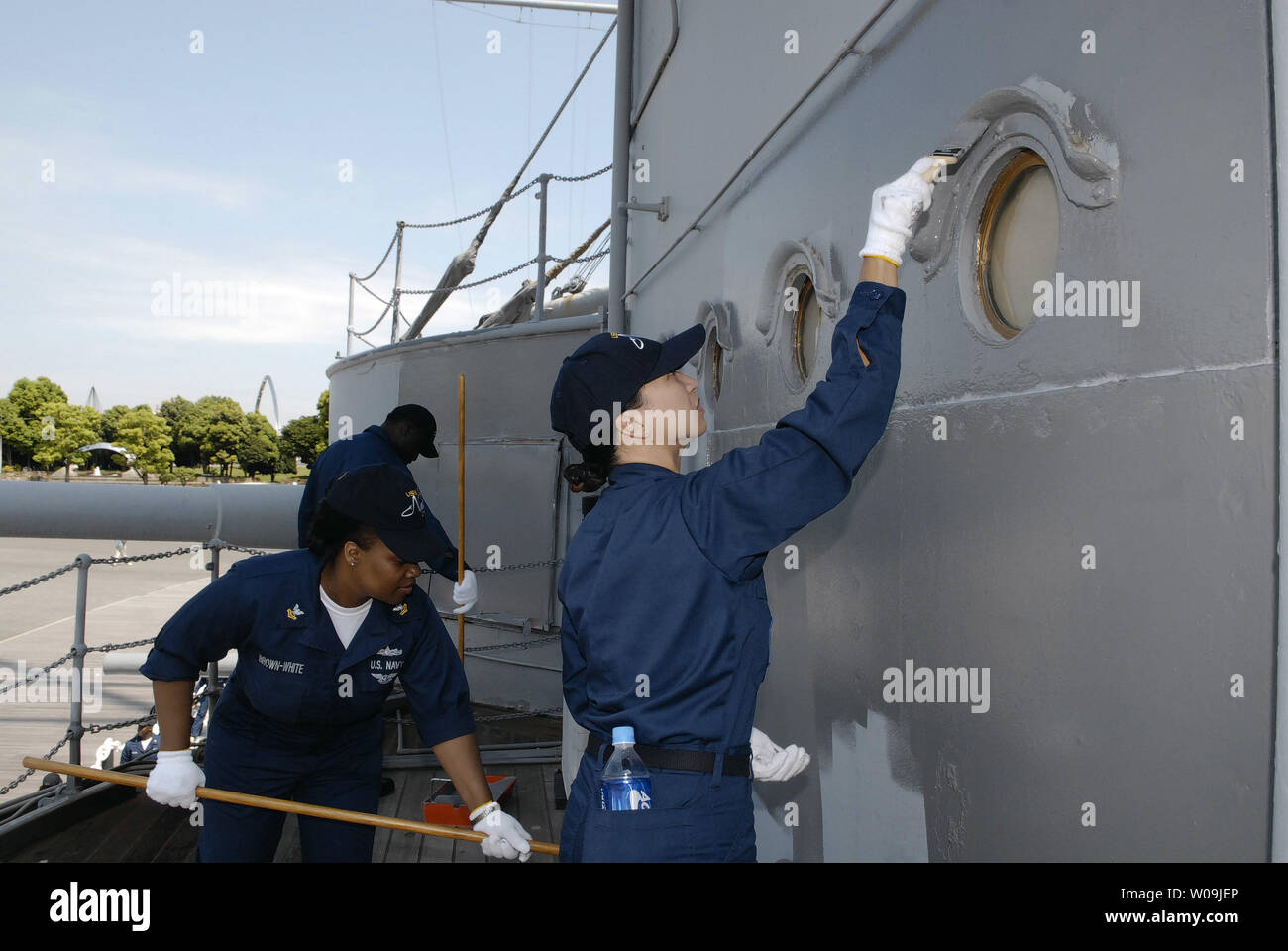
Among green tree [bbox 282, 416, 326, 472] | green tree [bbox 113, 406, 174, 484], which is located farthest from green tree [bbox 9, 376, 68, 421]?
green tree [bbox 282, 416, 326, 472]

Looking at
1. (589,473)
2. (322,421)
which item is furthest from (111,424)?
(589,473)

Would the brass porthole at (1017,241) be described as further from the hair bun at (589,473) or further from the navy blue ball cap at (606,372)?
the hair bun at (589,473)

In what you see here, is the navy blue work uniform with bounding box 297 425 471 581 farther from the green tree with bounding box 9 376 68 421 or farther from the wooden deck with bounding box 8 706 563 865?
the green tree with bounding box 9 376 68 421

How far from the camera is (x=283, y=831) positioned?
4551 millimetres

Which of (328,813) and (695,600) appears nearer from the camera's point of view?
(695,600)

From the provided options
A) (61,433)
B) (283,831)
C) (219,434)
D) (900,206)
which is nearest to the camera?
(900,206)

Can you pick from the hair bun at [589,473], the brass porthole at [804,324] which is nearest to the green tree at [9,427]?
the brass porthole at [804,324]

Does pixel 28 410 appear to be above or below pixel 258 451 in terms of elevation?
above

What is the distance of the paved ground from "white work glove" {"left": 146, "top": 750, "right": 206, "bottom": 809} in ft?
5.91

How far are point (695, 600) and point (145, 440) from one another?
7051 centimetres

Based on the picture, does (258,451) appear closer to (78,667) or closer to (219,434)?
(219,434)

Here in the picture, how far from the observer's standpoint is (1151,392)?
118 cm

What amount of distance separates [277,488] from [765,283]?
5219 mm

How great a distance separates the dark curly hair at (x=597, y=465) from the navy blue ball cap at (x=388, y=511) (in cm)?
73
